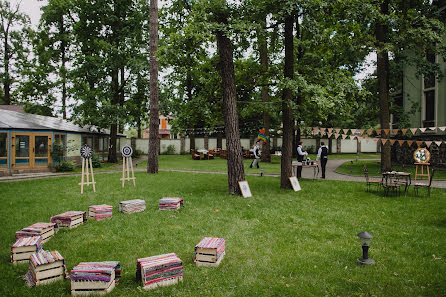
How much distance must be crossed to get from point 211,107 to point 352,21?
255 inches

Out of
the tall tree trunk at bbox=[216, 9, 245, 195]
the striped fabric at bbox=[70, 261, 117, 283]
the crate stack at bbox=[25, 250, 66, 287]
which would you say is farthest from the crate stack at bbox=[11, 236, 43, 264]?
the tall tree trunk at bbox=[216, 9, 245, 195]

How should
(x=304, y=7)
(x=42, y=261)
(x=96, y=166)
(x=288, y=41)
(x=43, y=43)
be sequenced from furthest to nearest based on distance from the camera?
(x=43, y=43), (x=96, y=166), (x=288, y=41), (x=304, y=7), (x=42, y=261)

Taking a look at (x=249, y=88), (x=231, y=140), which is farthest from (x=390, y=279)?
(x=249, y=88)

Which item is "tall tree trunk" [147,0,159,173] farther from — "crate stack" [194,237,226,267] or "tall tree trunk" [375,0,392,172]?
"crate stack" [194,237,226,267]

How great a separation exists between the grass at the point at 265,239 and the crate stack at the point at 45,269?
0.12 metres

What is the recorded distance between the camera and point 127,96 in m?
24.8

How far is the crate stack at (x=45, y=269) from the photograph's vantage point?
3984mm

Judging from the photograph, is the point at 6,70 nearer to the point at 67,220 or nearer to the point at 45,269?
the point at 67,220

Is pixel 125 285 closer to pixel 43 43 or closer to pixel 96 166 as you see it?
pixel 96 166

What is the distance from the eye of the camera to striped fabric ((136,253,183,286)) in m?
3.95

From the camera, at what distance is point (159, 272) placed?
4.01m

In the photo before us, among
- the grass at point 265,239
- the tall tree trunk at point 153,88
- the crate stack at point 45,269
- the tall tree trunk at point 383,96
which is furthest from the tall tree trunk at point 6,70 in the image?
the tall tree trunk at point 383,96

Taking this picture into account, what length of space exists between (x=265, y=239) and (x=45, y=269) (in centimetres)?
372

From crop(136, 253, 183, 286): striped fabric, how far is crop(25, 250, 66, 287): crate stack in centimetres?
110
